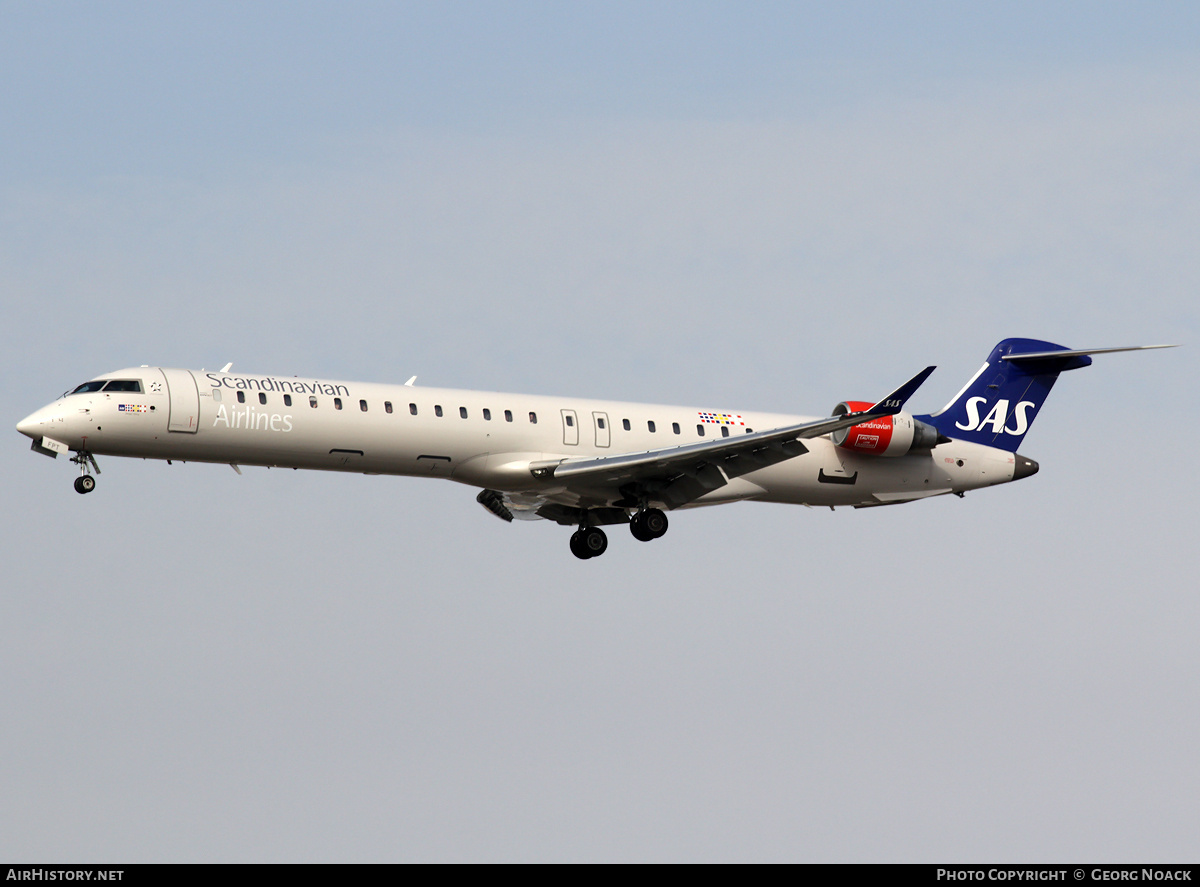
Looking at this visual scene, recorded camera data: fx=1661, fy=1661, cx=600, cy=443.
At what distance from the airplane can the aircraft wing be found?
0.14 feet

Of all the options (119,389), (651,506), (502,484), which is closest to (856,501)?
(651,506)

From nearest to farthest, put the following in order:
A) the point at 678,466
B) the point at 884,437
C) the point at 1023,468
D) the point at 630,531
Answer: the point at 678,466, the point at 630,531, the point at 884,437, the point at 1023,468

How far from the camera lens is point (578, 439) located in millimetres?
31984

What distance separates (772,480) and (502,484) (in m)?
6.00

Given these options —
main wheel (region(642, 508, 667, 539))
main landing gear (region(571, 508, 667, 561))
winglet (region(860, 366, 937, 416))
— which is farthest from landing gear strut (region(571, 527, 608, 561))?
winglet (region(860, 366, 937, 416))

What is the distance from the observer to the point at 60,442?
28.8m

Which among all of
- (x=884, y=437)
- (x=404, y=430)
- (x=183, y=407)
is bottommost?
(x=884, y=437)

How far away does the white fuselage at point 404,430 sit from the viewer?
28984 millimetres

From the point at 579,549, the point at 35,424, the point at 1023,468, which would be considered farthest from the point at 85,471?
the point at 1023,468

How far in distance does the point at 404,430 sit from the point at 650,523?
18.3 feet

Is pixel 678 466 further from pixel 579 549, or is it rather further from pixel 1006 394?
pixel 1006 394

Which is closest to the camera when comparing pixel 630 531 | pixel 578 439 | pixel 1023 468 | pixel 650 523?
pixel 578 439

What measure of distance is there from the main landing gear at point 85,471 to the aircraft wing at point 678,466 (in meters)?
7.85
